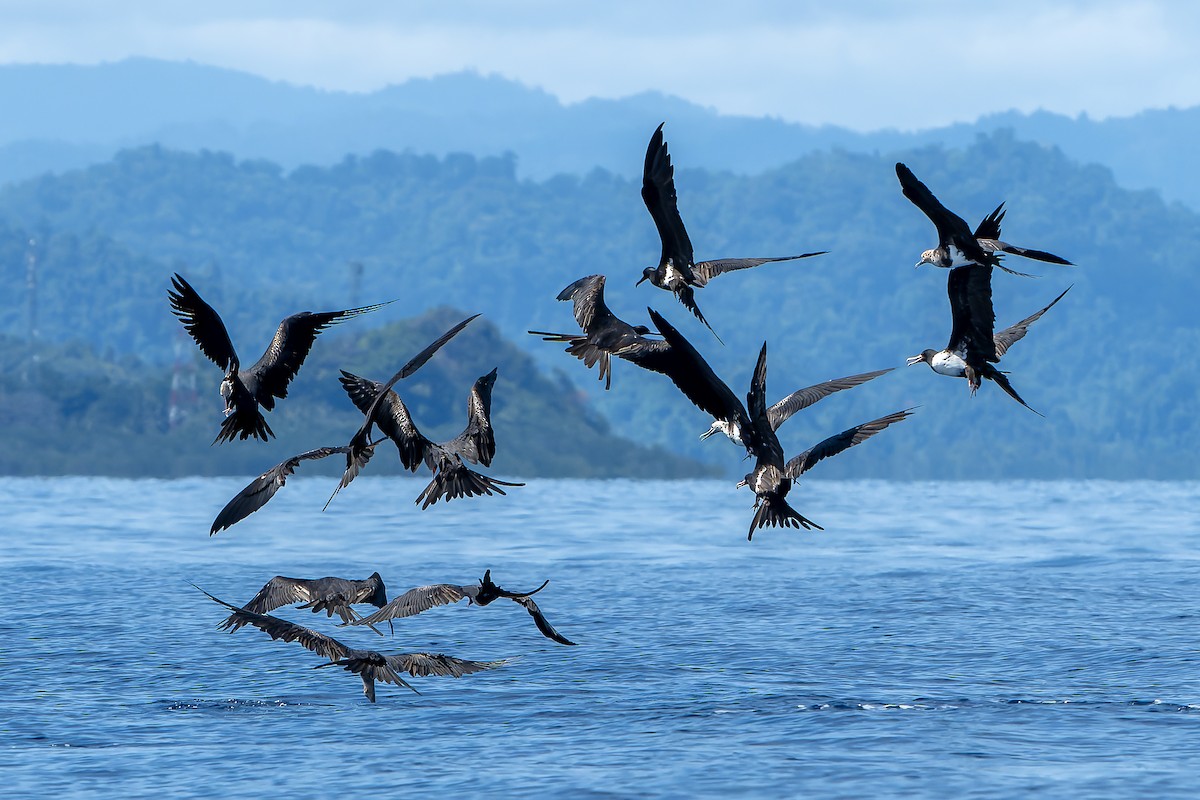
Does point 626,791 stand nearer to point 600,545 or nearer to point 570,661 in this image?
point 570,661

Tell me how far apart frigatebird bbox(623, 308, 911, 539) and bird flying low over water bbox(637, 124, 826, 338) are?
104 cm

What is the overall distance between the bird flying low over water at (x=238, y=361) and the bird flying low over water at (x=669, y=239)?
331 cm

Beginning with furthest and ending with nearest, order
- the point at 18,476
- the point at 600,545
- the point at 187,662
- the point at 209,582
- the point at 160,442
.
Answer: the point at 160,442 < the point at 18,476 < the point at 600,545 < the point at 209,582 < the point at 187,662

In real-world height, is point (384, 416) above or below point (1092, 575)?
above

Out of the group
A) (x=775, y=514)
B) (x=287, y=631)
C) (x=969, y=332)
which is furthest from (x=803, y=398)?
(x=287, y=631)

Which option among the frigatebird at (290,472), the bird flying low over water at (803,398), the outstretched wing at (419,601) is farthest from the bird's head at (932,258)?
the outstretched wing at (419,601)

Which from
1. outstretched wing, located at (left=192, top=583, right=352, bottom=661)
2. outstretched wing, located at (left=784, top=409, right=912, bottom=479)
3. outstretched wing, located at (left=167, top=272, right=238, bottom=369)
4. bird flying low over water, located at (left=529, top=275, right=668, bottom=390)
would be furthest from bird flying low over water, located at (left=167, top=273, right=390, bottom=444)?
outstretched wing, located at (left=784, top=409, right=912, bottom=479)

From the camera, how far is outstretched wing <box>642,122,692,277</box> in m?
17.5

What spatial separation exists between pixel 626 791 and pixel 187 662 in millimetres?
13126

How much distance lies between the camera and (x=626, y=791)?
23.7m

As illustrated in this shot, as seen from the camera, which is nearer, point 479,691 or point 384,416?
point 384,416

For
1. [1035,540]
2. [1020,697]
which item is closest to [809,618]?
[1020,697]

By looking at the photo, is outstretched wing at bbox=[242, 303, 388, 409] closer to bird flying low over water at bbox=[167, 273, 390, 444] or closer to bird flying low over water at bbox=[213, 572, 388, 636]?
bird flying low over water at bbox=[167, 273, 390, 444]

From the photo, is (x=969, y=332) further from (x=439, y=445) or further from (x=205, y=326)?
(x=205, y=326)
